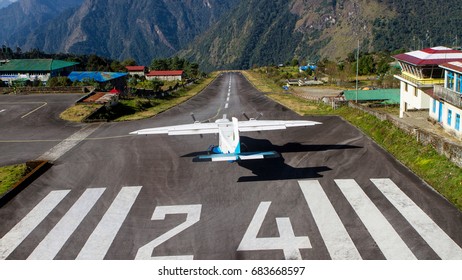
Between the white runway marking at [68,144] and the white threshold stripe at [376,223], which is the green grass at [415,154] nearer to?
the white threshold stripe at [376,223]

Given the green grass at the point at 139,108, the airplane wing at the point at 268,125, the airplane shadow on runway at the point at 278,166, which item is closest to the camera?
the airplane shadow on runway at the point at 278,166

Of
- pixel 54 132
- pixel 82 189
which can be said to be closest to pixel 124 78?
pixel 54 132

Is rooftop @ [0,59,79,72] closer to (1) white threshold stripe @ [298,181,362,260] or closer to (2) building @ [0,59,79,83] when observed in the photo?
(2) building @ [0,59,79,83]

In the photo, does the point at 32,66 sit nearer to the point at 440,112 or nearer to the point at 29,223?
the point at 29,223

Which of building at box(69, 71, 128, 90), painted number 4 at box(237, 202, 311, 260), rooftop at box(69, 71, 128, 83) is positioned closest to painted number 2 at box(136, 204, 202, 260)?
painted number 4 at box(237, 202, 311, 260)

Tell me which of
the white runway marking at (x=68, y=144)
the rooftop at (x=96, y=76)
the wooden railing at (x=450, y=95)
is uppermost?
the wooden railing at (x=450, y=95)

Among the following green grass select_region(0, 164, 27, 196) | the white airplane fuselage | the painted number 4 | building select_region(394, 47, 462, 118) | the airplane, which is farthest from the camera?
building select_region(394, 47, 462, 118)

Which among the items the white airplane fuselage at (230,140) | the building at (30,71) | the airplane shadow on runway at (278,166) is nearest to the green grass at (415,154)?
the airplane shadow on runway at (278,166)
